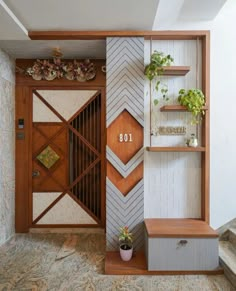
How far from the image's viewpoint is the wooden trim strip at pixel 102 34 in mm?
2920

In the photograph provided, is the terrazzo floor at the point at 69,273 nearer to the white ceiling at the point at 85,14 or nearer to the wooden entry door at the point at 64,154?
the wooden entry door at the point at 64,154

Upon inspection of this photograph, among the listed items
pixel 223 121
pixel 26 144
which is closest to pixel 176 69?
pixel 223 121

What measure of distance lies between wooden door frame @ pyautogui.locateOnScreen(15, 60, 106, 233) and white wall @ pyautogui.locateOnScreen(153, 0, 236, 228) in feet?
5.04

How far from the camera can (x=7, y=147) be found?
138 inches

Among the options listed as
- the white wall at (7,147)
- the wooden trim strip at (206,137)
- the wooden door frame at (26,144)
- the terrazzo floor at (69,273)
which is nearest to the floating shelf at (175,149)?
the wooden trim strip at (206,137)

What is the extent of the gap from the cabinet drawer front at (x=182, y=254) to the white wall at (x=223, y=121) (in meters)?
0.54

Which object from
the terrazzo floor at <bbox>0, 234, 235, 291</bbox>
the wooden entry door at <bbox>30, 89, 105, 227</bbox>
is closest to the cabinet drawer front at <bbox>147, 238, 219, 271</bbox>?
the terrazzo floor at <bbox>0, 234, 235, 291</bbox>

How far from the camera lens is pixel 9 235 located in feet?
11.6

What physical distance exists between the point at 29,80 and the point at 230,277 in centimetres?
352

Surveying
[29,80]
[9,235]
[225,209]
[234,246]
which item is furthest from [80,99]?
[234,246]

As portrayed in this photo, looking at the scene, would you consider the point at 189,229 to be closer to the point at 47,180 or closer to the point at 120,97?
the point at 120,97

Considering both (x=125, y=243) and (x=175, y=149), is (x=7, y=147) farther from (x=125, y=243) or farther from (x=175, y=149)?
(x=175, y=149)

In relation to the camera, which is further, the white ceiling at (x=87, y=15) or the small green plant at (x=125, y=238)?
the small green plant at (x=125, y=238)

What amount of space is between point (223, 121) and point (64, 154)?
225 centimetres
